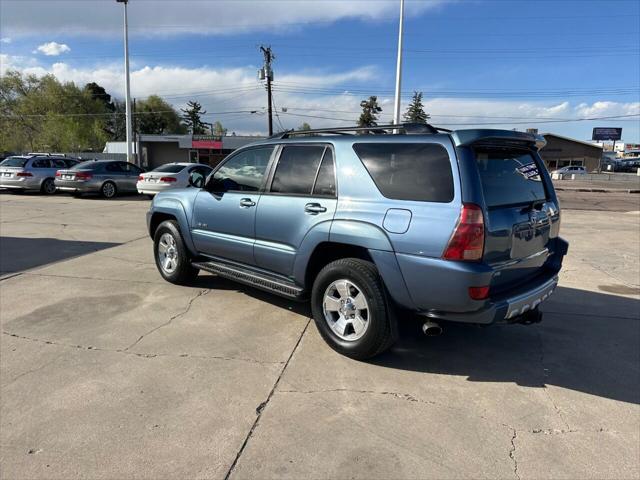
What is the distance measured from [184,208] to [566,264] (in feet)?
20.6

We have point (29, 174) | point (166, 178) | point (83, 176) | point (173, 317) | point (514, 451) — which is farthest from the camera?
point (29, 174)

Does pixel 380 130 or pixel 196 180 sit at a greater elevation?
pixel 380 130

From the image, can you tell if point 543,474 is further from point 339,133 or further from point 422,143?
point 339,133

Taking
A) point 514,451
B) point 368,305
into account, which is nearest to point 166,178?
point 368,305

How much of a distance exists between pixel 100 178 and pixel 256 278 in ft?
51.0

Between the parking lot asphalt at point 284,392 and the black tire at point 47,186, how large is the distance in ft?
49.7

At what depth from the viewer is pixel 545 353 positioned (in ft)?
13.3

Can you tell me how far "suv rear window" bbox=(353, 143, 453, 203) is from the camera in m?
3.30

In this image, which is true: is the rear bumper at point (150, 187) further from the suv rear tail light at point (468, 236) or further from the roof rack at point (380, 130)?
the suv rear tail light at point (468, 236)

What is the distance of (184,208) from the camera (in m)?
5.52

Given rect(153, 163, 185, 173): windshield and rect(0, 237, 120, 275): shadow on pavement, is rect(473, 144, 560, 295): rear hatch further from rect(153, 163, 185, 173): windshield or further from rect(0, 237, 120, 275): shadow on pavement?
rect(153, 163, 185, 173): windshield

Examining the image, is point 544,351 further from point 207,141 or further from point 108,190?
point 207,141

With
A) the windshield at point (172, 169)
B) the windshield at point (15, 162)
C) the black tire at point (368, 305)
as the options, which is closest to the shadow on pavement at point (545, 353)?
the black tire at point (368, 305)

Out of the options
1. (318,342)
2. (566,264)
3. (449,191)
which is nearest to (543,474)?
(449,191)
